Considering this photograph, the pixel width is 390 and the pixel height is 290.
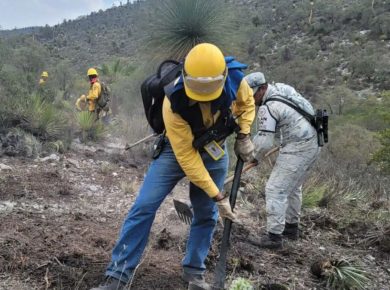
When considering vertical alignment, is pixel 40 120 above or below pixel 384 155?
above

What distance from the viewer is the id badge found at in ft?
10.1

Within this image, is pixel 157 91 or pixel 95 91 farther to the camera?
pixel 95 91

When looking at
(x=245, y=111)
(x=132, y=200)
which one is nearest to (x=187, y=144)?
(x=245, y=111)

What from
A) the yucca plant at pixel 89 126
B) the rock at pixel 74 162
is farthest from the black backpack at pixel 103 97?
the rock at pixel 74 162

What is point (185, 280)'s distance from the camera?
11.3 ft

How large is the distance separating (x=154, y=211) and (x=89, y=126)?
682cm

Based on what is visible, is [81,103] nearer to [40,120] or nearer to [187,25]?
[40,120]

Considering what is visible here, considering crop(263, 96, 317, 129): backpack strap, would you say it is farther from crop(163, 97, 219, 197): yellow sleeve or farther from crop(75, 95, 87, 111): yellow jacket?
crop(75, 95, 87, 111): yellow jacket

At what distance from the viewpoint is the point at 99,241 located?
407cm

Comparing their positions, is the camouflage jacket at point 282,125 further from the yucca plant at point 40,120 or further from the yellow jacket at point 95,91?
the yellow jacket at point 95,91

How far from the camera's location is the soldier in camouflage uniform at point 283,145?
436cm

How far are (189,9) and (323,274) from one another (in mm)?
5956

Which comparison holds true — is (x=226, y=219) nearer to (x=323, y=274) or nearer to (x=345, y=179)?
(x=323, y=274)

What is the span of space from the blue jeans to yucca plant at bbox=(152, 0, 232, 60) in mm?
5575
